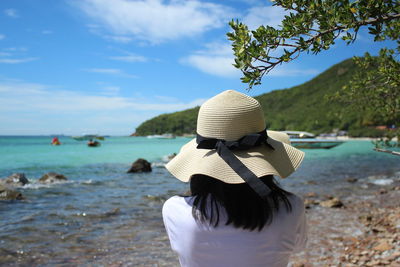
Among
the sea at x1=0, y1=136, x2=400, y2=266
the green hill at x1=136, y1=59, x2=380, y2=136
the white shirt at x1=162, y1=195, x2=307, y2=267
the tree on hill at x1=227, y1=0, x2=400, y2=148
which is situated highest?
the green hill at x1=136, y1=59, x2=380, y2=136

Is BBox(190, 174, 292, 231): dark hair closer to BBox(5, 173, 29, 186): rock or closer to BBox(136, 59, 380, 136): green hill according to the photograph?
BBox(5, 173, 29, 186): rock

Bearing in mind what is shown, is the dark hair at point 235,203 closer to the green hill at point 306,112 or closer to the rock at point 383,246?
the rock at point 383,246

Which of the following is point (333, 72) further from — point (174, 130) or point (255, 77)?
point (255, 77)

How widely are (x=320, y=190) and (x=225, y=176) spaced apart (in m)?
11.4

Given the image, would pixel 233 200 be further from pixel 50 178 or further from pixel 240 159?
pixel 50 178

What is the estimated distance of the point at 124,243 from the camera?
6.23 meters

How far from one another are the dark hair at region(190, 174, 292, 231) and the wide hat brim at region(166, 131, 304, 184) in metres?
0.07

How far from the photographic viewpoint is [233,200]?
1626 mm

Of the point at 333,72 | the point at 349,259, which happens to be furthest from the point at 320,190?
the point at 333,72

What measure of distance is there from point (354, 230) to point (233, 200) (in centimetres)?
631

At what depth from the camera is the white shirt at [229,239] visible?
62.7 inches


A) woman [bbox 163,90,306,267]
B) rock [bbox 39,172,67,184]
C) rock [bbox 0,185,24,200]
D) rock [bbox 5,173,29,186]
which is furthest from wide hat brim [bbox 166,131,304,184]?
rock [bbox 39,172,67,184]

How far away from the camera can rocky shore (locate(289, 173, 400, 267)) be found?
511cm

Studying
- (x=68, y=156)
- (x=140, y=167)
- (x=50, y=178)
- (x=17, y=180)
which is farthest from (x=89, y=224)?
(x=68, y=156)
